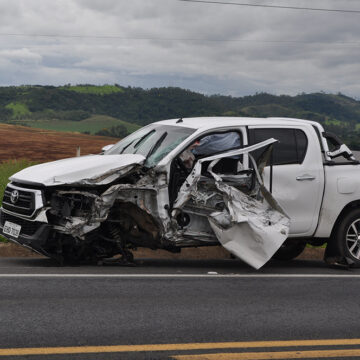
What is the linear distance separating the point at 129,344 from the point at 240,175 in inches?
142

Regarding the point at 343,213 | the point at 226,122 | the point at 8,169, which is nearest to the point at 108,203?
the point at 226,122

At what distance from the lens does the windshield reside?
7.61 metres

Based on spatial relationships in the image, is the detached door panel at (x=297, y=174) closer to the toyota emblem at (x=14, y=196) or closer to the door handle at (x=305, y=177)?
the door handle at (x=305, y=177)

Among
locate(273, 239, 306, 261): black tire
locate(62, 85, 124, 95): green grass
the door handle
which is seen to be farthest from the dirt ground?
locate(62, 85, 124, 95): green grass

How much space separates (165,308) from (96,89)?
14250 cm

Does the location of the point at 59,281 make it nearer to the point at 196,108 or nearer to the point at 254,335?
the point at 254,335

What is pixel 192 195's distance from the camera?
24.1 feet

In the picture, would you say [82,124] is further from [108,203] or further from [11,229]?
[108,203]

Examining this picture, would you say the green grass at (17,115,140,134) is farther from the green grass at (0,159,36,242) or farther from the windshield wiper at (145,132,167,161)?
the windshield wiper at (145,132,167,161)

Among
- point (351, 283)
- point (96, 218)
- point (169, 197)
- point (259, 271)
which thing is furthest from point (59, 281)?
point (351, 283)

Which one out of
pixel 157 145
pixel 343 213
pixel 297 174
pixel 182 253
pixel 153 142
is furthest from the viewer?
pixel 182 253

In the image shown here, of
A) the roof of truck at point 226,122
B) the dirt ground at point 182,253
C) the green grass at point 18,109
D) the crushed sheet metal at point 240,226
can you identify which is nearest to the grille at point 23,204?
the crushed sheet metal at point 240,226

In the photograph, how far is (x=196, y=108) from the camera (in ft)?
345

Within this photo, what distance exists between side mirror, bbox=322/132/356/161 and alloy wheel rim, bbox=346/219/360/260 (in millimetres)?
927
